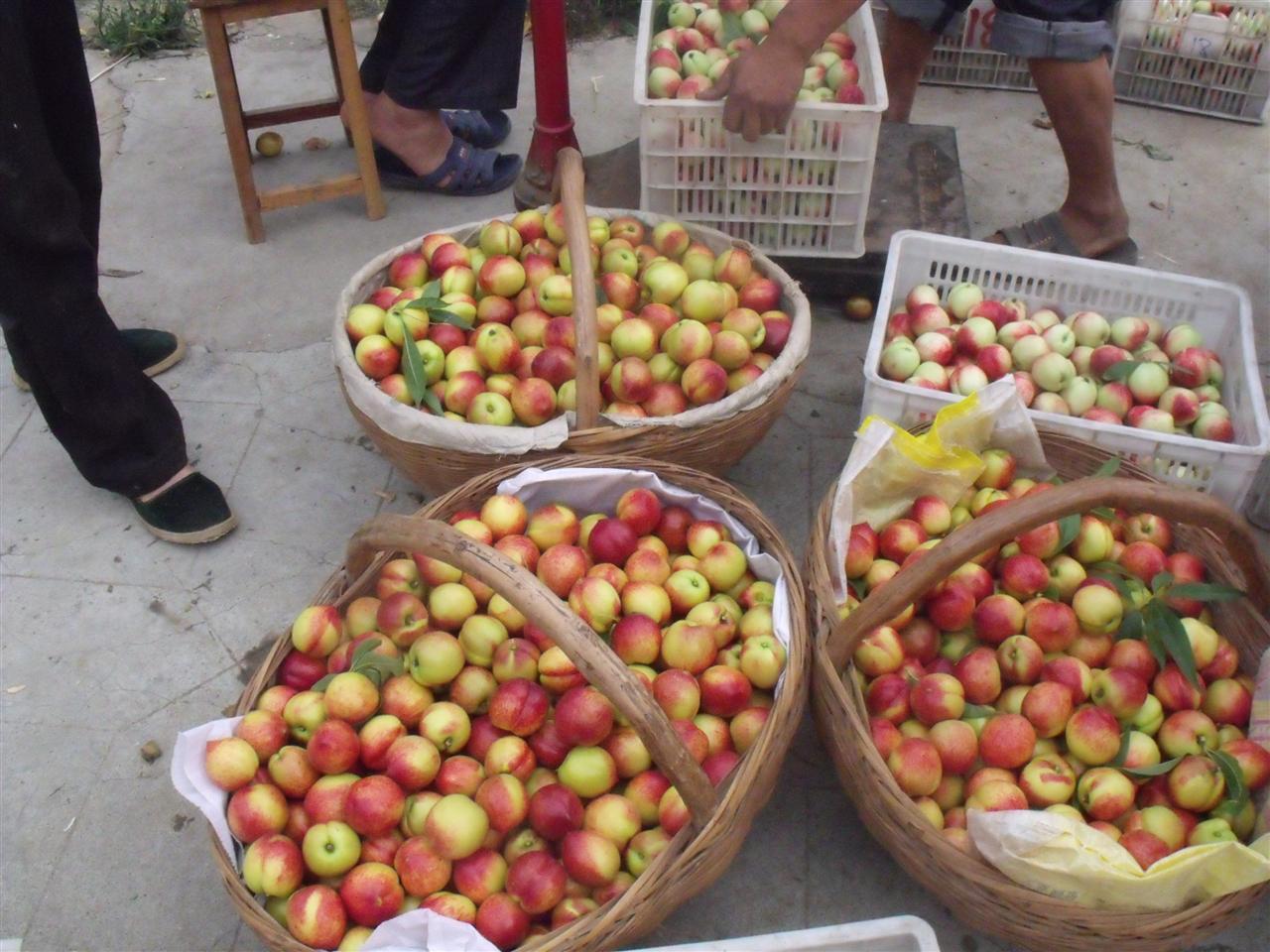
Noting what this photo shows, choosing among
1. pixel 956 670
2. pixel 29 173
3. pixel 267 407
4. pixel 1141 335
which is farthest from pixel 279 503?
pixel 1141 335

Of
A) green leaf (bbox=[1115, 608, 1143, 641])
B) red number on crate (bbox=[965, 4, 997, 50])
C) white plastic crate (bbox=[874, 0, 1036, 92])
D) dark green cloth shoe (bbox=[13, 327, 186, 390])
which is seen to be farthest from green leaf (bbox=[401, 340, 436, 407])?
red number on crate (bbox=[965, 4, 997, 50])

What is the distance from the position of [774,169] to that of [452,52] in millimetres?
1175

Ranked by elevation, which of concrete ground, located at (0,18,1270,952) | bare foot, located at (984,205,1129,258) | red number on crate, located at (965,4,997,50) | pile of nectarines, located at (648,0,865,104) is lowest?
concrete ground, located at (0,18,1270,952)

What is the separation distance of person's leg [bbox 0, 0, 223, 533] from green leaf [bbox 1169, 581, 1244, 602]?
2.10 meters

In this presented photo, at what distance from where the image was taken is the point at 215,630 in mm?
2277

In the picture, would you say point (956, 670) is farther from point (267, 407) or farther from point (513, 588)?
point (267, 407)

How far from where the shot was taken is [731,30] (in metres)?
3.10

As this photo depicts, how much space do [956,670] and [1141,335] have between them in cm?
113

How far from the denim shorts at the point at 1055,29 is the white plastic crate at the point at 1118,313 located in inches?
22.7

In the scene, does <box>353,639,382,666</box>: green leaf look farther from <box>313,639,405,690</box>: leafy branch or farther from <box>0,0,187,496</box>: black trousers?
<box>0,0,187,496</box>: black trousers

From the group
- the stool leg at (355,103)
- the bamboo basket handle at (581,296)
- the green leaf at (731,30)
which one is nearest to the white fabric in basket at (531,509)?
the bamboo basket handle at (581,296)

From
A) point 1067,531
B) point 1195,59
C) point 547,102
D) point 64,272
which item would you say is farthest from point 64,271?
point 1195,59

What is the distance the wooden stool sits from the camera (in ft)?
9.89

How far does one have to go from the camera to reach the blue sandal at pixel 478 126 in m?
3.81
